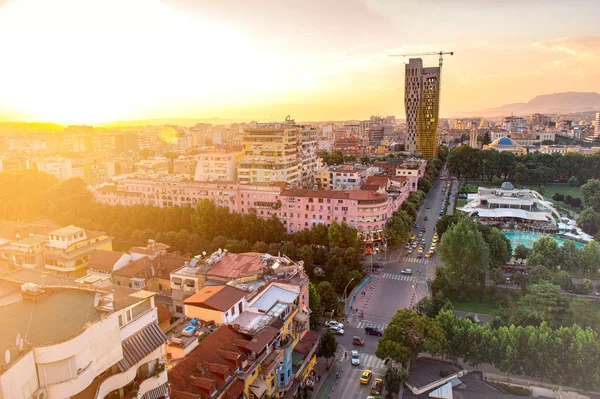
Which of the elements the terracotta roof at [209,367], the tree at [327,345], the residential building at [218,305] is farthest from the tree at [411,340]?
the terracotta roof at [209,367]

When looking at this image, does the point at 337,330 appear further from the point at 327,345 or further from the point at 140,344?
the point at 140,344

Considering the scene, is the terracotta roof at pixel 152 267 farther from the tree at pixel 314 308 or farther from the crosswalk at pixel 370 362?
the crosswalk at pixel 370 362

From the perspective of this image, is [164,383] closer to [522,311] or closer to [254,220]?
[522,311]

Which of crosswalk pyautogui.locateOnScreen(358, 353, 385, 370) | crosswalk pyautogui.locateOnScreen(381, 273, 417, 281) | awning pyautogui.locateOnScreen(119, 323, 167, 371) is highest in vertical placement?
awning pyautogui.locateOnScreen(119, 323, 167, 371)

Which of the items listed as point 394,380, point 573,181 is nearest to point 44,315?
point 394,380

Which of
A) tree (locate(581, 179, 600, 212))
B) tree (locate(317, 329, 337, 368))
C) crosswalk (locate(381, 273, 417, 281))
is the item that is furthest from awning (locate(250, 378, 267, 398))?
tree (locate(581, 179, 600, 212))

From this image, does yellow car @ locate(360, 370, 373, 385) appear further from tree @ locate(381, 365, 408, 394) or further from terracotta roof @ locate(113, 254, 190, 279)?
terracotta roof @ locate(113, 254, 190, 279)

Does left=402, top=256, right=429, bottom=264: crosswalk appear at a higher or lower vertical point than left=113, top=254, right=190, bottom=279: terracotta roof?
lower
